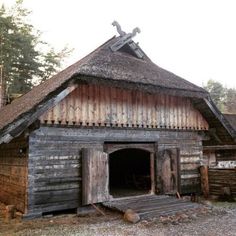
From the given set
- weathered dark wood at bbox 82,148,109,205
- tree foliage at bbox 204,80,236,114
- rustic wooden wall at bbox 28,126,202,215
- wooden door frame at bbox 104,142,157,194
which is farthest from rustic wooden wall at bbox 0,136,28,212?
tree foliage at bbox 204,80,236,114

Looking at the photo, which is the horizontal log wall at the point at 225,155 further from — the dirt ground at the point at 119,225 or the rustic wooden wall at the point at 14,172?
the rustic wooden wall at the point at 14,172

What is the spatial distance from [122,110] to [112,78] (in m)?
1.76

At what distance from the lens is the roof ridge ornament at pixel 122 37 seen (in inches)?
514

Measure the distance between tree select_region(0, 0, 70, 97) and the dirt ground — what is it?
76.1 feet

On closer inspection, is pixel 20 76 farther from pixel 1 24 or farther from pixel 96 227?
pixel 96 227

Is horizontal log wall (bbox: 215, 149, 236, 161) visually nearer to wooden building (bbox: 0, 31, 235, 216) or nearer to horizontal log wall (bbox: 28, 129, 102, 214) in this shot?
wooden building (bbox: 0, 31, 235, 216)

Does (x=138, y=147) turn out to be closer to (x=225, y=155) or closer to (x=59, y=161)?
(x=59, y=161)

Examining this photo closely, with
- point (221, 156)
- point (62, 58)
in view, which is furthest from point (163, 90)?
point (62, 58)

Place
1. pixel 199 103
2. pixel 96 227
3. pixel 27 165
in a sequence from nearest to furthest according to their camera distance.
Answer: pixel 96 227 → pixel 27 165 → pixel 199 103

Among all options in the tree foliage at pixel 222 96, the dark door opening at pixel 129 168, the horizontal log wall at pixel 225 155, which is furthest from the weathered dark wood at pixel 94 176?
the tree foliage at pixel 222 96

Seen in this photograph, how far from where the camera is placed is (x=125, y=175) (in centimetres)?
1839

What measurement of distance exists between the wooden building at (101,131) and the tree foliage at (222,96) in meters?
41.5

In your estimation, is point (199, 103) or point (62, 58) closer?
point (199, 103)

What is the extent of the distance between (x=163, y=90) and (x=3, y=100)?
630 inches
